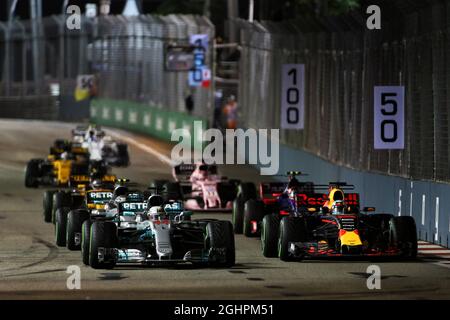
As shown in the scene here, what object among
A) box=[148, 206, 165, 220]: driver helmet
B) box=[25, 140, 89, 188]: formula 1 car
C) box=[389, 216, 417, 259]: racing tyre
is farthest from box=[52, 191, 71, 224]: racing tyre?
box=[25, 140, 89, 188]: formula 1 car

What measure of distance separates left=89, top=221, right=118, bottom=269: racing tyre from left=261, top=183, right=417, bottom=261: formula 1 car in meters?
2.47

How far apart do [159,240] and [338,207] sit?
2.88 meters

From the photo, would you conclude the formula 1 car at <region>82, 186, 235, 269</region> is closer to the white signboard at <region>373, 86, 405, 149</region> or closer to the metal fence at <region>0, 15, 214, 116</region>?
the white signboard at <region>373, 86, 405, 149</region>

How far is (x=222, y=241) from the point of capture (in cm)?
2162

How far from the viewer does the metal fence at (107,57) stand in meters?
60.3

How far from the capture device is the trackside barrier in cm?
2547

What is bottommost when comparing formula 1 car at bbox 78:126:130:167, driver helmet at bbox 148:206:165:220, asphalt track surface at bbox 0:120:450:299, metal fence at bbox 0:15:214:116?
asphalt track surface at bbox 0:120:450:299

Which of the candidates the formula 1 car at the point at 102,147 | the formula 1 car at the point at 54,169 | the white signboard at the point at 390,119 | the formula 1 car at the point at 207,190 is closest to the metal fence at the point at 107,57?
the formula 1 car at the point at 102,147

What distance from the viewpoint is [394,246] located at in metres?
22.8

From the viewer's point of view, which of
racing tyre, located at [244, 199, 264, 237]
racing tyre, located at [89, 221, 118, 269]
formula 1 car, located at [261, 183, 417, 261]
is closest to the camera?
racing tyre, located at [89, 221, 118, 269]

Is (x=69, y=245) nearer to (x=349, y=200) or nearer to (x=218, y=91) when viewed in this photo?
(x=349, y=200)

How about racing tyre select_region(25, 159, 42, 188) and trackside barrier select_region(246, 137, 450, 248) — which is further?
racing tyre select_region(25, 159, 42, 188)
